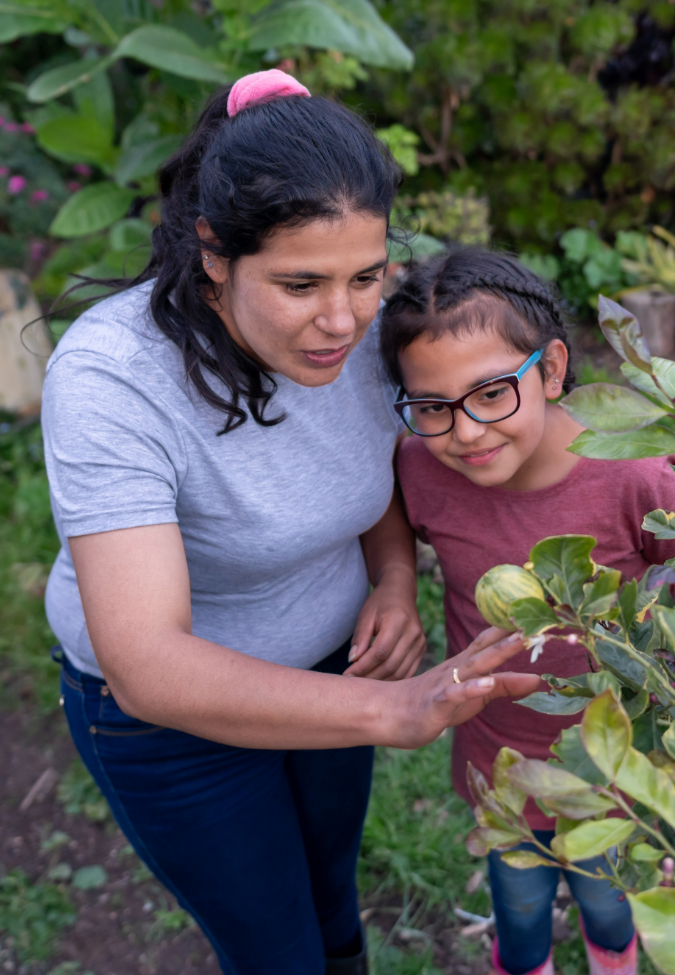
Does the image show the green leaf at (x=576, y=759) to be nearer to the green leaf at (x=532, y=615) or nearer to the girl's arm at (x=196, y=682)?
the green leaf at (x=532, y=615)

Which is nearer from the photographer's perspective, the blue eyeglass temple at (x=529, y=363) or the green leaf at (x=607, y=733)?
the green leaf at (x=607, y=733)

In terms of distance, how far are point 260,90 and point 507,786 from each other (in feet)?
3.42

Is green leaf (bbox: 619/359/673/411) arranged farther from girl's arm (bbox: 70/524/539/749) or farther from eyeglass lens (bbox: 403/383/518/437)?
eyeglass lens (bbox: 403/383/518/437)

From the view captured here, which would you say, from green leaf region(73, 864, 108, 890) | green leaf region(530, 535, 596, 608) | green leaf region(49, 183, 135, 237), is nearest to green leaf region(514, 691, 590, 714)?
green leaf region(530, 535, 596, 608)

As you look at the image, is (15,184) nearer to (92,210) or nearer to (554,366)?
(92,210)

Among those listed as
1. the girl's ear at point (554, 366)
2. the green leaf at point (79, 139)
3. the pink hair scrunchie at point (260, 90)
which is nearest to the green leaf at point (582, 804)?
the girl's ear at point (554, 366)

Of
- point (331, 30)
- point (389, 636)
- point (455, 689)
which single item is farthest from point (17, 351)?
point (455, 689)

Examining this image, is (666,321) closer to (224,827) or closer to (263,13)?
(263,13)

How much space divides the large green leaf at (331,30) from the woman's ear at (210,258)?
1.85 metres

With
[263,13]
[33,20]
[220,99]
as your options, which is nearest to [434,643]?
[220,99]

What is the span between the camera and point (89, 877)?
104 inches

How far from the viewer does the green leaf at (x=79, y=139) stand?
11.0 feet

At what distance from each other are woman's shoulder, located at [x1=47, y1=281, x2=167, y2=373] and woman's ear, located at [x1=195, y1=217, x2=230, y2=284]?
122 mm

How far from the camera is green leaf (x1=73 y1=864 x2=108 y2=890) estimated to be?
2.61 meters
